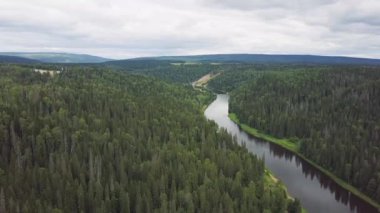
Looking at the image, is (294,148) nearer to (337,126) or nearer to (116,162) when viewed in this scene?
(337,126)

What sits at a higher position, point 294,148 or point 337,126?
point 337,126

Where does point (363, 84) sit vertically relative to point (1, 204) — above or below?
above

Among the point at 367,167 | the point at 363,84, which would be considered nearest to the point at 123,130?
the point at 367,167

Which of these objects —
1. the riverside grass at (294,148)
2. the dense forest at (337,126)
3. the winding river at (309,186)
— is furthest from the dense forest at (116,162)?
the dense forest at (337,126)

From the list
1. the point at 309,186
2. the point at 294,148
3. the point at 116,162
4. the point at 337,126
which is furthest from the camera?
the point at 337,126

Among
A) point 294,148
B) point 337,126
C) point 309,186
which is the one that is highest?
point 337,126

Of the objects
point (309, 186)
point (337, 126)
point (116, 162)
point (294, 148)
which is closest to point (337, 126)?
point (337, 126)

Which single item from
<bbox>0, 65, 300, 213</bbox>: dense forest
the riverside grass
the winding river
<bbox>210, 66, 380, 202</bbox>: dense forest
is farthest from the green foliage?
<bbox>0, 65, 300, 213</bbox>: dense forest

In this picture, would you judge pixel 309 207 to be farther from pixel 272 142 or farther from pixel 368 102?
pixel 368 102

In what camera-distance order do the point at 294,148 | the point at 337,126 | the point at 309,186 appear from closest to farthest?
the point at 309,186, the point at 294,148, the point at 337,126
